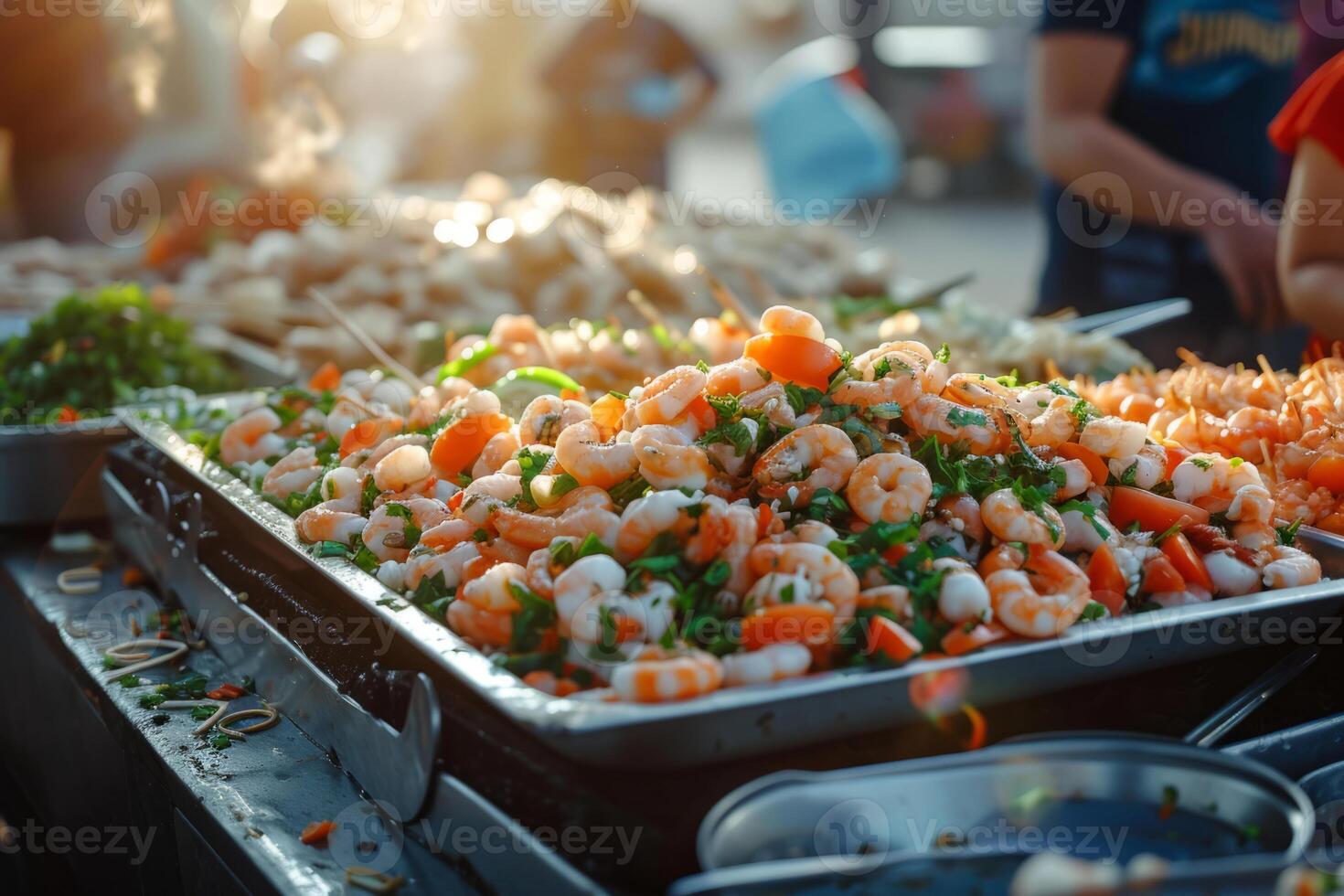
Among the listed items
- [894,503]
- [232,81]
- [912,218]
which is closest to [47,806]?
[894,503]

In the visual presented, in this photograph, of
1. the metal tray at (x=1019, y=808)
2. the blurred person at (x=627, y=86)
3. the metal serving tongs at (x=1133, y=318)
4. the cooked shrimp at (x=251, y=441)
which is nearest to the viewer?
the metal tray at (x=1019, y=808)

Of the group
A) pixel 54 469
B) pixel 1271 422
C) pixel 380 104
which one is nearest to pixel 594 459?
pixel 1271 422

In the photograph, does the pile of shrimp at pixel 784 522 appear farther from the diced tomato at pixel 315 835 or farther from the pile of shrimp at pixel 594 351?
the pile of shrimp at pixel 594 351

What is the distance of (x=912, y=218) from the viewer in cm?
1284

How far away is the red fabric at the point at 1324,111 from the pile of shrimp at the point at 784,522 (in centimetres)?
112

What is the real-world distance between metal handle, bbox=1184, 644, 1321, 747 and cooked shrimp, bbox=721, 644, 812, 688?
1.66 feet

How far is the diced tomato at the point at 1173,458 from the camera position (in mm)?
1813

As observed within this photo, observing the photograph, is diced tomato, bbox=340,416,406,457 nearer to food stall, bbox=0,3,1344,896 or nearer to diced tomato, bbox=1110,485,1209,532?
food stall, bbox=0,3,1344,896

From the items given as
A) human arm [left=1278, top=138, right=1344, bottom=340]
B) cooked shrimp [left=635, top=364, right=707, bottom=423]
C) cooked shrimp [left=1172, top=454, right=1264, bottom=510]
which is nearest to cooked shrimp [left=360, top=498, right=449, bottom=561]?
cooked shrimp [left=635, top=364, right=707, bottom=423]

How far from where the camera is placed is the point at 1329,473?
1.94m

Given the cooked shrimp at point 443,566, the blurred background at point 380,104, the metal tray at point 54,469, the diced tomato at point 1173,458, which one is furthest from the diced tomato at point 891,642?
the blurred background at point 380,104

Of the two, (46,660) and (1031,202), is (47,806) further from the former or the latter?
(1031,202)

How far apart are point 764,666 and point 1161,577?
0.60m

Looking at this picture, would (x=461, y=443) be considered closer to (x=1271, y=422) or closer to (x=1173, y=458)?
(x=1173, y=458)
